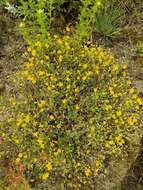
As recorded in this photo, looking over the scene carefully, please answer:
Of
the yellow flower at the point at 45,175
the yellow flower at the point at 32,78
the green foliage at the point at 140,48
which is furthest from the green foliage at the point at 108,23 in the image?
the yellow flower at the point at 45,175

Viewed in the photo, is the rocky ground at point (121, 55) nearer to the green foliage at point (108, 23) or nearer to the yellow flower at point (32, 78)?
the green foliage at point (108, 23)

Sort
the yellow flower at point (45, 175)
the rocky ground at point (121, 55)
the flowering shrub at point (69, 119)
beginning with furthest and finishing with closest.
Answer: the rocky ground at point (121, 55) → the flowering shrub at point (69, 119) → the yellow flower at point (45, 175)

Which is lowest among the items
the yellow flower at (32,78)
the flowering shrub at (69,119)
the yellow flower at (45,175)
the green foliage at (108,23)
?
the yellow flower at (45,175)

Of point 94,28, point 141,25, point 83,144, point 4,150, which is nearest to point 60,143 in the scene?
point 83,144

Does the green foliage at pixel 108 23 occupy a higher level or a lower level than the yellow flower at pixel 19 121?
higher

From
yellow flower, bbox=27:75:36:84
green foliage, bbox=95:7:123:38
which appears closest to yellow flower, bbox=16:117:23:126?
yellow flower, bbox=27:75:36:84

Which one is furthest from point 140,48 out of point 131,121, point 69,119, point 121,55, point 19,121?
point 19,121

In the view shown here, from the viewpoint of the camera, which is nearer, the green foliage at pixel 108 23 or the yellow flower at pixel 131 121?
the yellow flower at pixel 131 121
